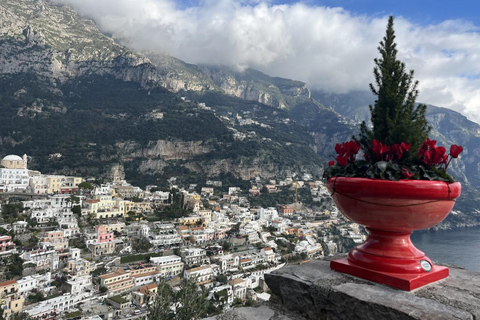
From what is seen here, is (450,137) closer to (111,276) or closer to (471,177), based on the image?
(471,177)

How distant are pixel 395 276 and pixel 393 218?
0.26 meters

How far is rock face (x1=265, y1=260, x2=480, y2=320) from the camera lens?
3.86ft

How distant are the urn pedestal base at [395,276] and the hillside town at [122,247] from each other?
9561 mm

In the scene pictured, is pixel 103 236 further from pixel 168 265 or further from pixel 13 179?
pixel 13 179

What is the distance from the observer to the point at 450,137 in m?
120

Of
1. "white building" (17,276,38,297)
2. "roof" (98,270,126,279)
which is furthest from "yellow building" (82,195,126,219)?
"white building" (17,276,38,297)

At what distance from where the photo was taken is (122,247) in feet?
71.2

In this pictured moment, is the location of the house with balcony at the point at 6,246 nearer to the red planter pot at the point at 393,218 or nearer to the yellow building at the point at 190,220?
the yellow building at the point at 190,220

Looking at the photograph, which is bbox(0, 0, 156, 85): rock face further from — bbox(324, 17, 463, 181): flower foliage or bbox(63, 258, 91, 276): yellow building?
bbox(324, 17, 463, 181): flower foliage

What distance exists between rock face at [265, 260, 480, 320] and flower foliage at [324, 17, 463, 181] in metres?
0.50

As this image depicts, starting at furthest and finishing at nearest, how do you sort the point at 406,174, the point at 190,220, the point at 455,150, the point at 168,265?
1. the point at 190,220
2. the point at 168,265
3. the point at 455,150
4. the point at 406,174

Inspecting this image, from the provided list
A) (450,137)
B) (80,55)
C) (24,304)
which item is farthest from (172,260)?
(450,137)

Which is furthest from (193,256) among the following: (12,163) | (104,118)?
(104,118)

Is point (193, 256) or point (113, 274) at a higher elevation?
point (113, 274)
